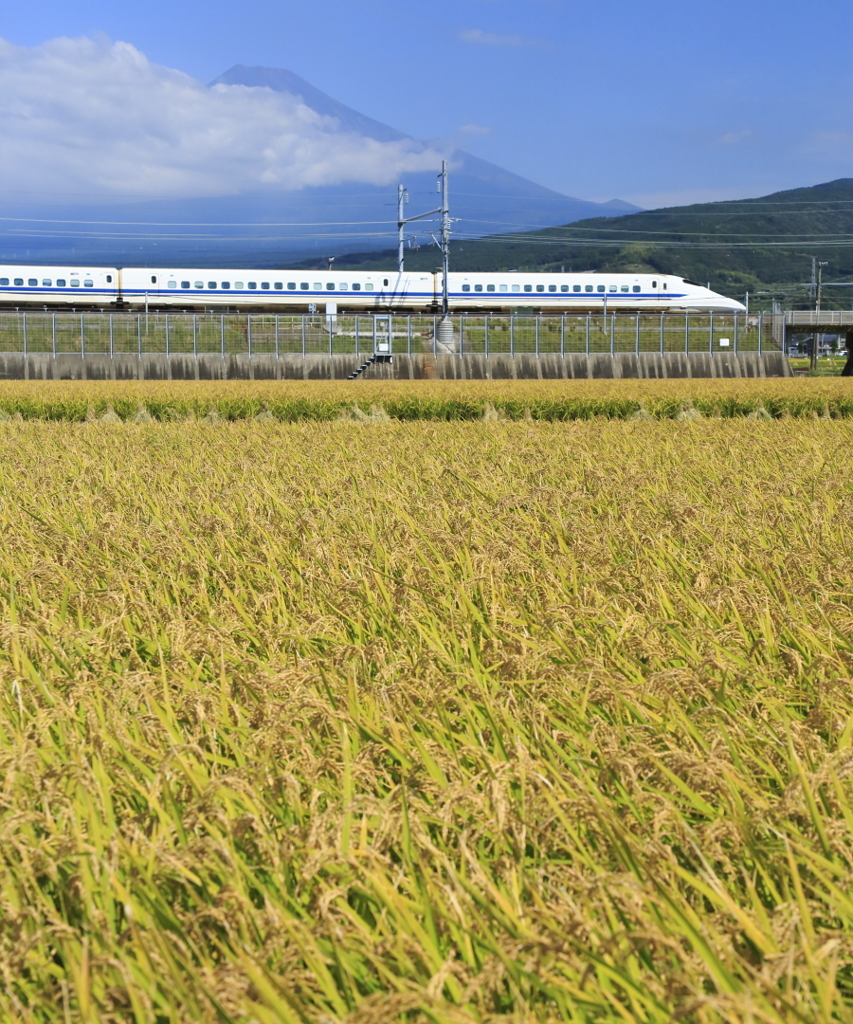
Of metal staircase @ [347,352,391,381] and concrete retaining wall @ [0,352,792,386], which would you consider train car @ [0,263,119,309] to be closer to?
concrete retaining wall @ [0,352,792,386]

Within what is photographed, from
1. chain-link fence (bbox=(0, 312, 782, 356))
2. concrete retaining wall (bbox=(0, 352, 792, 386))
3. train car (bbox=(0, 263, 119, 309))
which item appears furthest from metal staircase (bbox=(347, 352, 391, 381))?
train car (bbox=(0, 263, 119, 309))

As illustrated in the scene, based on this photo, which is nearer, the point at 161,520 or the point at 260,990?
the point at 260,990

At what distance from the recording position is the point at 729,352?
42.3 m

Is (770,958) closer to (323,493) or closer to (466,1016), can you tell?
(466,1016)

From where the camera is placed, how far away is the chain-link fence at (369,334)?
39062 mm

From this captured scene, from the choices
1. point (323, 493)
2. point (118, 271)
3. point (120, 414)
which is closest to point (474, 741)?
point (323, 493)

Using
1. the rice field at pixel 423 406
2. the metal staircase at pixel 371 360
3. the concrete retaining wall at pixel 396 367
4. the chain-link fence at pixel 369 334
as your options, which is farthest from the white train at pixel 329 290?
the rice field at pixel 423 406

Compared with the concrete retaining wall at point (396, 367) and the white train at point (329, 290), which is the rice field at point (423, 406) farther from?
the white train at point (329, 290)

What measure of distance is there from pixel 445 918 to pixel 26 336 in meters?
40.7

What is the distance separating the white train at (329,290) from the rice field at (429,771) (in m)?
46.1

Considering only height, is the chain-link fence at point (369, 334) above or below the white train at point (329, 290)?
below

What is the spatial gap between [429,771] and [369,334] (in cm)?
4099

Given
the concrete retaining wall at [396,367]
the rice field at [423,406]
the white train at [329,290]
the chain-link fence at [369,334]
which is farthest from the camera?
the white train at [329,290]

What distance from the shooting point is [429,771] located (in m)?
2.18
